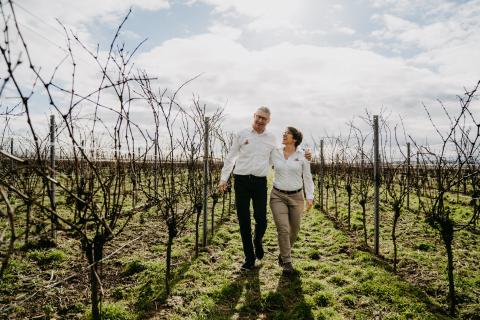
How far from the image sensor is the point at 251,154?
13.3ft

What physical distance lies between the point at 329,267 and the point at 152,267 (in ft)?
7.28

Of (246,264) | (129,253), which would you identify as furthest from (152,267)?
(246,264)

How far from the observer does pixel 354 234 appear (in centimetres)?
624

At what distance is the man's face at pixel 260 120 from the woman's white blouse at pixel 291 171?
1.11 ft

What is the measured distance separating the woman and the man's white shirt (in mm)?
150

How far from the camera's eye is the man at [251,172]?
4008mm

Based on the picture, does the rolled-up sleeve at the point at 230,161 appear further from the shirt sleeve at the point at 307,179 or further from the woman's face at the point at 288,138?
the shirt sleeve at the point at 307,179

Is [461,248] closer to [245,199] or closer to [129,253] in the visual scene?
[245,199]

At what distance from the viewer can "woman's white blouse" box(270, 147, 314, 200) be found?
4031 mm

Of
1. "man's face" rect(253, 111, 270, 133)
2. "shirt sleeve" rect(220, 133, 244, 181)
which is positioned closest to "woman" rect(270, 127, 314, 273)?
"man's face" rect(253, 111, 270, 133)

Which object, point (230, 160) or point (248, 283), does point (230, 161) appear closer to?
point (230, 160)

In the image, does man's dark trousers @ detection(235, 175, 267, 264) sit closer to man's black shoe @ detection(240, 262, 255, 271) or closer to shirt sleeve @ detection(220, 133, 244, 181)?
shirt sleeve @ detection(220, 133, 244, 181)

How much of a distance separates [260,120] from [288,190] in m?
0.88

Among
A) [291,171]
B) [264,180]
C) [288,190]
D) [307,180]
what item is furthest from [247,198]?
[307,180]
